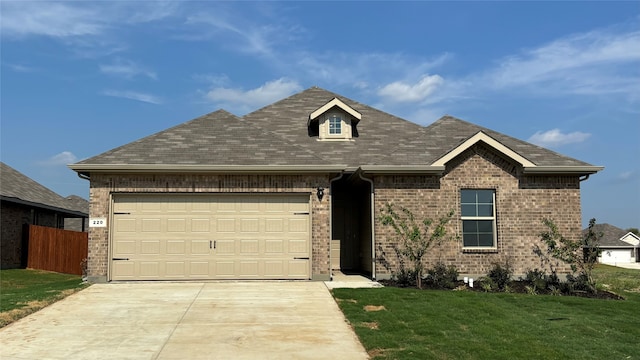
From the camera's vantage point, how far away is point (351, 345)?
783 centimetres

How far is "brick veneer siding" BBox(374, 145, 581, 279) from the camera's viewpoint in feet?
49.5

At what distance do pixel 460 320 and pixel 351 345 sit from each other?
105 inches

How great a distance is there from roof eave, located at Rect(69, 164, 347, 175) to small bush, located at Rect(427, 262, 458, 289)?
3.76 m

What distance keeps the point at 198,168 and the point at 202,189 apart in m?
0.61

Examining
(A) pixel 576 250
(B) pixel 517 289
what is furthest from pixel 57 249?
(A) pixel 576 250

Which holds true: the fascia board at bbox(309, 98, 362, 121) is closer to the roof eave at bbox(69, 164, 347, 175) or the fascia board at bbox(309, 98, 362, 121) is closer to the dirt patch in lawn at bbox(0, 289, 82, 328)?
the roof eave at bbox(69, 164, 347, 175)

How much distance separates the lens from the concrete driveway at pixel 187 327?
7.45m

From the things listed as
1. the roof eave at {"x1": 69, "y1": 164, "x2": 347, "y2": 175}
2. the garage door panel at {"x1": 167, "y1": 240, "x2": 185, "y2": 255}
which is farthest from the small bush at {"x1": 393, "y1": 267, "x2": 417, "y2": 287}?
the garage door panel at {"x1": 167, "y1": 240, "x2": 185, "y2": 255}

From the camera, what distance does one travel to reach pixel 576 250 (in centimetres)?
1509

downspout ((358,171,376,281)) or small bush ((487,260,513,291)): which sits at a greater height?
downspout ((358,171,376,281))

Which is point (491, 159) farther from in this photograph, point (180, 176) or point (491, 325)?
point (180, 176)

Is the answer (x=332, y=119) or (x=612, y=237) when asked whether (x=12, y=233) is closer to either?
(x=332, y=119)

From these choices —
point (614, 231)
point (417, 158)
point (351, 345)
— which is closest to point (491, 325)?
point (351, 345)

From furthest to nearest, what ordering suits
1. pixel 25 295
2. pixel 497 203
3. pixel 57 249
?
pixel 57 249 < pixel 497 203 < pixel 25 295
